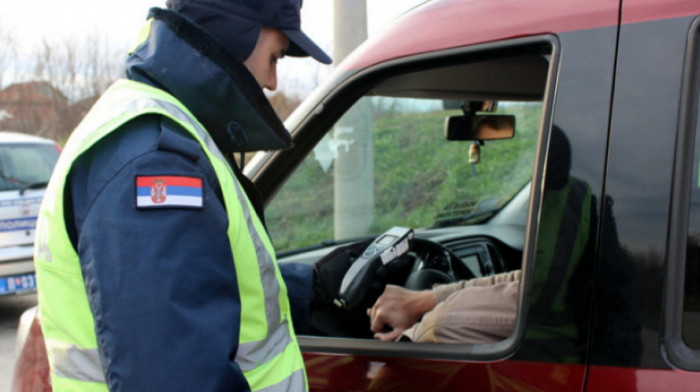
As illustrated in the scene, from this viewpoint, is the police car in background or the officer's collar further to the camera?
the police car in background

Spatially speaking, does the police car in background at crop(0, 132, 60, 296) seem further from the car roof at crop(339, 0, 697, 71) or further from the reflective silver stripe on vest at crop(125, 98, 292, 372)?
the reflective silver stripe on vest at crop(125, 98, 292, 372)

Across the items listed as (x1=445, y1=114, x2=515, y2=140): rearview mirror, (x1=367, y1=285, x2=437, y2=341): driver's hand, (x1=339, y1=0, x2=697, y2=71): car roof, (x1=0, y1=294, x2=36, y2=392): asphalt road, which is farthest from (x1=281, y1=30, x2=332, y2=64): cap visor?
(x1=0, y1=294, x2=36, y2=392): asphalt road

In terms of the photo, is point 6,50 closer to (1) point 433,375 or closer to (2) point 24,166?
(2) point 24,166

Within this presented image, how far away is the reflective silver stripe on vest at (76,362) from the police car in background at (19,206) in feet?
15.5

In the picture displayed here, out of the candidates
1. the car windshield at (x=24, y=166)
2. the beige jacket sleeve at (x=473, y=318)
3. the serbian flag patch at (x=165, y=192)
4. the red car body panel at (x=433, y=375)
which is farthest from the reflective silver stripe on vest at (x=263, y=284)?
the car windshield at (x=24, y=166)

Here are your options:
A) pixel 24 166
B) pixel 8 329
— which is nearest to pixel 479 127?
pixel 8 329

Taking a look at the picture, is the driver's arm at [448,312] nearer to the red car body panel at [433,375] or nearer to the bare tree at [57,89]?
the red car body panel at [433,375]

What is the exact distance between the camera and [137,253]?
36.6 inches

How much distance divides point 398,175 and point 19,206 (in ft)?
10.1

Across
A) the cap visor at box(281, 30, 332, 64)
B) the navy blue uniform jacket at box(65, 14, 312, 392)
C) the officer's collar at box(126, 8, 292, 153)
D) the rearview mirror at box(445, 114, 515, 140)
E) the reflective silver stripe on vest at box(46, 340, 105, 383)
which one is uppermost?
the cap visor at box(281, 30, 332, 64)

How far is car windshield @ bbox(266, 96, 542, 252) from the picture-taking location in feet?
9.25

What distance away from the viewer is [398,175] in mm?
4645

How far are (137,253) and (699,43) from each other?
1.00 meters

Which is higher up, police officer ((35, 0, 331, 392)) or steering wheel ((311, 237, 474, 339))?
police officer ((35, 0, 331, 392))
